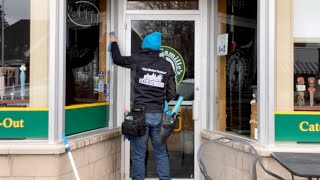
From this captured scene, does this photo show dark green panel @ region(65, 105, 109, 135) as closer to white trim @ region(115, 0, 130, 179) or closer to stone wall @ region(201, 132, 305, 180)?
white trim @ region(115, 0, 130, 179)

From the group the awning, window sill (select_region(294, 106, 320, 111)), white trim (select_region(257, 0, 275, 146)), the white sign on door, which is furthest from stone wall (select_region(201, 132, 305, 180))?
the white sign on door

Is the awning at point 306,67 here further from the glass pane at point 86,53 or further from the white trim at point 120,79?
the glass pane at point 86,53

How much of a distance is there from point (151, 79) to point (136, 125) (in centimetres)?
55

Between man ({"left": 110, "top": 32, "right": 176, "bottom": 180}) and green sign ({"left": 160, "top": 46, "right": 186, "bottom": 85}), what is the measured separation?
0.53 meters

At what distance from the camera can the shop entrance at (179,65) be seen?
538cm

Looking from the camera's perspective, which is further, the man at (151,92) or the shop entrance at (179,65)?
the shop entrance at (179,65)

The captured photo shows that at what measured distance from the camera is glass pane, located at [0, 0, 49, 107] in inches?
163

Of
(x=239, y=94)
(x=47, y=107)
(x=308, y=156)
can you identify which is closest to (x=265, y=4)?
(x=239, y=94)

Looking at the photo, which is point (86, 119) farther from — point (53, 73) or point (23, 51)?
point (23, 51)

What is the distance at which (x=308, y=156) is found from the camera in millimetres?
3557

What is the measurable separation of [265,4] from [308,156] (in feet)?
5.05

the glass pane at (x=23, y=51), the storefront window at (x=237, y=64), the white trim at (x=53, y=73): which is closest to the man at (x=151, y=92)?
the storefront window at (x=237, y=64)

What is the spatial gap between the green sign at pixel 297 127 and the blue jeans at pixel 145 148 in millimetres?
1284

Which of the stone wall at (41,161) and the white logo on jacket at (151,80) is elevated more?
the white logo on jacket at (151,80)
